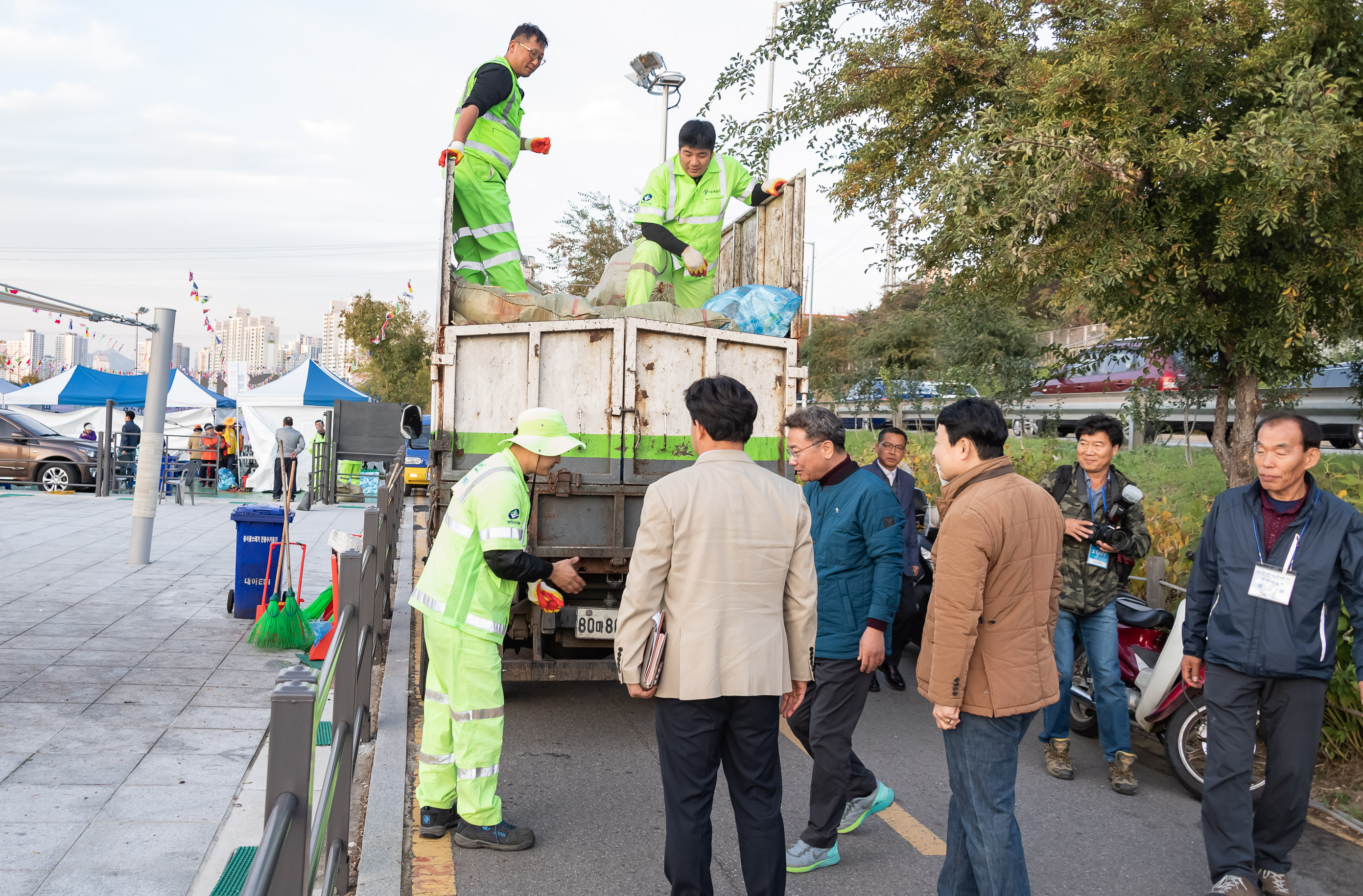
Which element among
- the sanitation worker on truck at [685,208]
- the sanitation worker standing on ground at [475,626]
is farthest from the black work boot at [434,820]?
the sanitation worker on truck at [685,208]

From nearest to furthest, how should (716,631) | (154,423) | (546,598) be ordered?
1. (716,631)
2. (546,598)
3. (154,423)

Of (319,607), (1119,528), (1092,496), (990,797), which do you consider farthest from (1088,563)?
(319,607)

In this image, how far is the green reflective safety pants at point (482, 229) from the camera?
680 centimetres

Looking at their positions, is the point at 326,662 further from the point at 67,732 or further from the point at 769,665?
the point at 67,732

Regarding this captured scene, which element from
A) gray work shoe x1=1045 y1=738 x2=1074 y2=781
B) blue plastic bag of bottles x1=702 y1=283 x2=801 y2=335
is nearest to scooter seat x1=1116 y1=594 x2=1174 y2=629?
gray work shoe x1=1045 y1=738 x2=1074 y2=781

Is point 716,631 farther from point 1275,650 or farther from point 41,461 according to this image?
point 41,461

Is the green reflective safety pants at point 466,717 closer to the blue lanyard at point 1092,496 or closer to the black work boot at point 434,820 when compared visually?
the black work boot at point 434,820

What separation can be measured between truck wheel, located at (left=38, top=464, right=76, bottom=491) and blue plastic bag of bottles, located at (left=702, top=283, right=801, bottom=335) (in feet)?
60.3

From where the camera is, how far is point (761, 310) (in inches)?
249

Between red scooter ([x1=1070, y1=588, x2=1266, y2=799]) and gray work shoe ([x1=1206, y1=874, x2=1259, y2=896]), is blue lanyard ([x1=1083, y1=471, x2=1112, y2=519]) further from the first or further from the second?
gray work shoe ([x1=1206, y1=874, x2=1259, y2=896])

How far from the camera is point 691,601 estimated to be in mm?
2977

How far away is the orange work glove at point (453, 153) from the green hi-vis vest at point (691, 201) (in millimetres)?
1306

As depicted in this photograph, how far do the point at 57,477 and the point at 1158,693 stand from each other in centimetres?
2106

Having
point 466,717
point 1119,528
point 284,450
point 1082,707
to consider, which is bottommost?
point 1082,707
